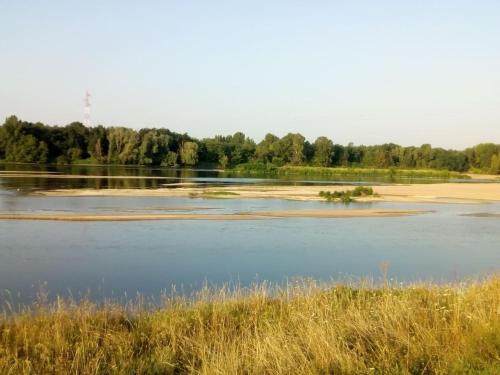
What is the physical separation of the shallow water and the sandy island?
1334mm

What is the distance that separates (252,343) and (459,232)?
68.3 ft

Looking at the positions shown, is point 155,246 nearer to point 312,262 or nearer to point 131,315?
point 312,262

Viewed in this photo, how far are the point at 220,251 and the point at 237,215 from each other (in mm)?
11026

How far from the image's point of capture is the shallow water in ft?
46.3

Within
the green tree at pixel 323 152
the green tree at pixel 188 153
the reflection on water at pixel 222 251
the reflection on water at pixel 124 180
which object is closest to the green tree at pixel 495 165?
the green tree at pixel 323 152

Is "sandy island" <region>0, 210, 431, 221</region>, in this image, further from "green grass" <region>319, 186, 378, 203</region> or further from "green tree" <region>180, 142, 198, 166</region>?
"green tree" <region>180, 142, 198, 166</region>

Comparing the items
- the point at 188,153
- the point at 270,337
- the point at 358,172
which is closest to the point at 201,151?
the point at 188,153

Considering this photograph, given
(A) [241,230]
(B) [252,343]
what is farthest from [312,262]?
(B) [252,343]

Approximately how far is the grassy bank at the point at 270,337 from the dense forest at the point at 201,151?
352 feet

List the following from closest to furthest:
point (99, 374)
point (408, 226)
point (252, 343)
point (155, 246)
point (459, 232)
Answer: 1. point (99, 374)
2. point (252, 343)
3. point (155, 246)
4. point (459, 232)
5. point (408, 226)

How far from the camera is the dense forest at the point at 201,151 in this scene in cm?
11012

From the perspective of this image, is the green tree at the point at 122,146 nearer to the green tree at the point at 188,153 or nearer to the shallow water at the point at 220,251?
the green tree at the point at 188,153

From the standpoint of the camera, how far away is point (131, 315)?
946cm

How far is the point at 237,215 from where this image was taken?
29.7 metres
